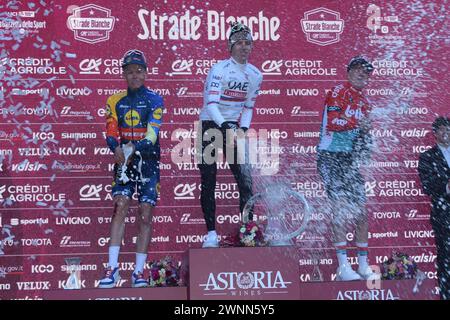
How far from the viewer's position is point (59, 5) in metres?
7.27

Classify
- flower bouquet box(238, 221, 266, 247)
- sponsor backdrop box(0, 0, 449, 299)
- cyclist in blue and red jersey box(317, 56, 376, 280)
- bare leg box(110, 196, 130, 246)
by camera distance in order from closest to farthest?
flower bouquet box(238, 221, 266, 247), bare leg box(110, 196, 130, 246), cyclist in blue and red jersey box(317, 56, 376, 280), sponsor backdrop box(0, 0, 449, 299)

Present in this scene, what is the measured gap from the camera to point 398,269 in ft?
20.0

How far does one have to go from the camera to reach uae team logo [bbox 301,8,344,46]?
24.9ft

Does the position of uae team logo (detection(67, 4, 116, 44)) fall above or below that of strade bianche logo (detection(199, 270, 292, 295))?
above

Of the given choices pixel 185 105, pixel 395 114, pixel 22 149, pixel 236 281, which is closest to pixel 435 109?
pixel 395 114

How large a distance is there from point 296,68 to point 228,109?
130cm

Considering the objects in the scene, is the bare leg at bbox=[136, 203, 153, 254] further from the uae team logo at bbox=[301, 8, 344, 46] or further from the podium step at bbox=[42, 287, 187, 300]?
the uae team logo at bbox=[301, 8, 344, 46]

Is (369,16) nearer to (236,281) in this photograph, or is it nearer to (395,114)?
(395,114)

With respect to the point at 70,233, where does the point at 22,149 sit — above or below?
above

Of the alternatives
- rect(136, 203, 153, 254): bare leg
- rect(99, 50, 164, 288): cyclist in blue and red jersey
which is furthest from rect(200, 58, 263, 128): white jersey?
rect(136, 203, 153, 254): bare leg

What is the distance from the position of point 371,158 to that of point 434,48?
119cm

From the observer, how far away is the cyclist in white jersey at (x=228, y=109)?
6289mm

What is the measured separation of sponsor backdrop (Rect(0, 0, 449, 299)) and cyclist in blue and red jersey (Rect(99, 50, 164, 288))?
105 centimetres
